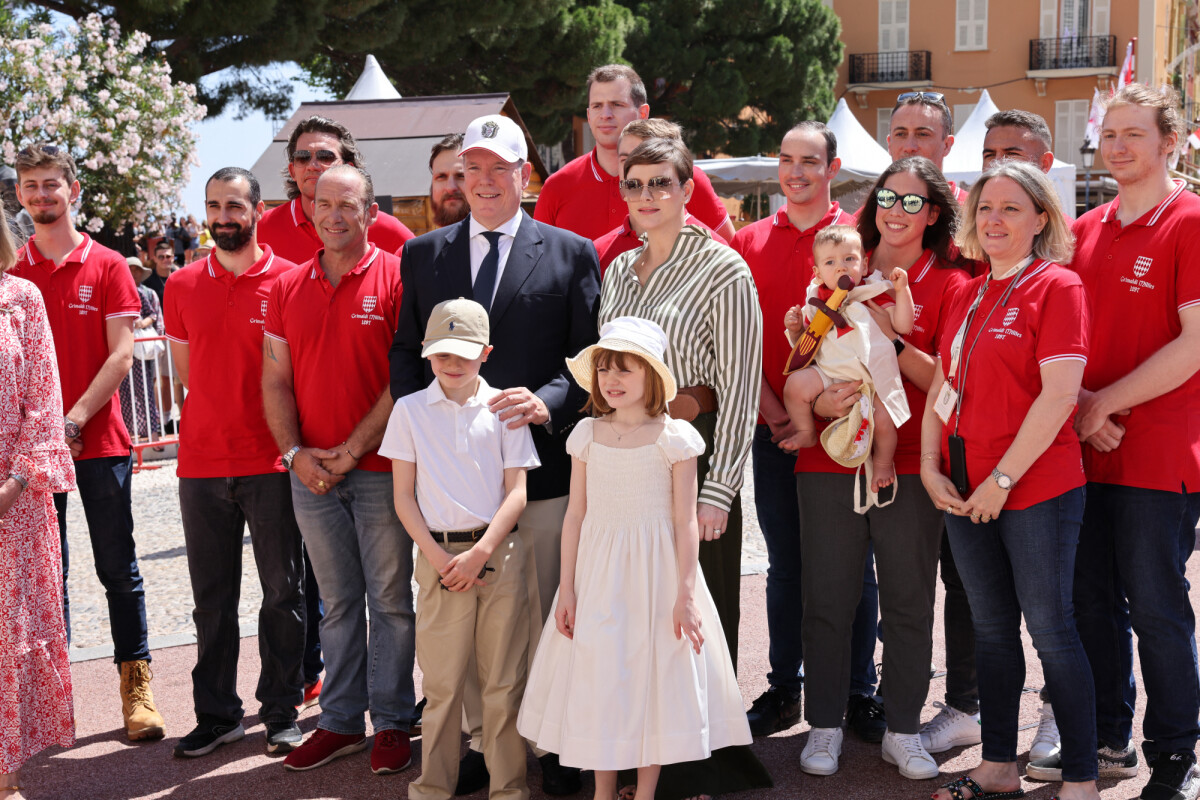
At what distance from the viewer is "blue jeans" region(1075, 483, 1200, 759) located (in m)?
3.94

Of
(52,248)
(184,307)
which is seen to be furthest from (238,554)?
(52,248)

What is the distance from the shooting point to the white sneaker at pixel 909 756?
425 centimetres

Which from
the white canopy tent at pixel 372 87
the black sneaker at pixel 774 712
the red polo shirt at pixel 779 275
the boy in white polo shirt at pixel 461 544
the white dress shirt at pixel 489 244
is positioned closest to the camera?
the boy in white polo shirt at pixel 461 544

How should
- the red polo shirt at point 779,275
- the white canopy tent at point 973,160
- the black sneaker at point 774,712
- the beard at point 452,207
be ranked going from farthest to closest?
1. the white canopy tent at point 973,160
2. the beard at point 452,207
3. the black sneaker at point 774,712
4. the red polo shirt at point 779,275

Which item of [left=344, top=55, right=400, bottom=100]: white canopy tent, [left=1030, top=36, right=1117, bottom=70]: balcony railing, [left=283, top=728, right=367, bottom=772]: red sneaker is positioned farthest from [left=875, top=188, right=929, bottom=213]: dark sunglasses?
[left=1030, top=36, right=1117, bottom=70]: balcony railing

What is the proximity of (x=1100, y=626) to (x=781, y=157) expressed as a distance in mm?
2251

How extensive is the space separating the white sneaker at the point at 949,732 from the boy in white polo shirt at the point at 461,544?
165 centimetres

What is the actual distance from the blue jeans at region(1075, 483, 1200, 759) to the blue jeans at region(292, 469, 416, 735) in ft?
8.52

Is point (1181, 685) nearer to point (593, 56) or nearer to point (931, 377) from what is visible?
point (931, 377)

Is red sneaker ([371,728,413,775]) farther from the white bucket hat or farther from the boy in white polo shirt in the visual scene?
the white bucket hat

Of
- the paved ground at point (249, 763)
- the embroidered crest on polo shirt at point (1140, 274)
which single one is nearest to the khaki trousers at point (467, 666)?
the paved ground at point (249, 763)

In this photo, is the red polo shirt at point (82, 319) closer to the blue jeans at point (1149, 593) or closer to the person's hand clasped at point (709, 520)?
the person's hand clasped at point (709, 520)

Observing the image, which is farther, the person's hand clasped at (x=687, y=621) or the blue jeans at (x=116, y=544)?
the blue jeans at (x=116, y=544)

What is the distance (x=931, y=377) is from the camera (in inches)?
167
